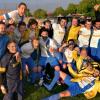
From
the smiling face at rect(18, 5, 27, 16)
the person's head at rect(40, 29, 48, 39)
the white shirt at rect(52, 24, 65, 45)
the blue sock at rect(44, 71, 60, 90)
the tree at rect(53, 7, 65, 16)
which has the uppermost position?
the smiling face at rect(18, 5, 27, 16)

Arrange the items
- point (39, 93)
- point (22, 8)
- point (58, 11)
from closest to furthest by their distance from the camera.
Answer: point (39, 93) < point (22, 8) < point (58, 11)

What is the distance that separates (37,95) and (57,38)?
222 centimetres

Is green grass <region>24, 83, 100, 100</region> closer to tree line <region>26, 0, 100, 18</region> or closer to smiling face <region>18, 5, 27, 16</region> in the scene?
smiling face <region>18, 5, 27, 16</region>

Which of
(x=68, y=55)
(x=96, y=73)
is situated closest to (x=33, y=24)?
(x=68, y=55)

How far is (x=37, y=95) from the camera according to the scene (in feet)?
25.0

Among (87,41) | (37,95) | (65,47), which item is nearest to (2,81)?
(37,95)

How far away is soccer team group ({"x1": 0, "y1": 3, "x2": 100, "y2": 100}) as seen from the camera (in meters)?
6.80

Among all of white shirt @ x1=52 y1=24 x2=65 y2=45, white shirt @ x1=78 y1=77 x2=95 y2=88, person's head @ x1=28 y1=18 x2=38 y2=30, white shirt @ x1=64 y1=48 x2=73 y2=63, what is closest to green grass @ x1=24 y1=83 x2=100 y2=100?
white shirt @ x1=78 y1=77 x2=95 y2=88

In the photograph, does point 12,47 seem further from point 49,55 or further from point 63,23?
point 63,23

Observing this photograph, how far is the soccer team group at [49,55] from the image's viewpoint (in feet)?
22.3

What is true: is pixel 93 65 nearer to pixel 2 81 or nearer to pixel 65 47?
pixel 65 47

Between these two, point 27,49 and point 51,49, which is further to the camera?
point 51,49

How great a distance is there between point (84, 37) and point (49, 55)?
1.54 metres

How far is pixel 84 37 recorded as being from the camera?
9.39 meters
